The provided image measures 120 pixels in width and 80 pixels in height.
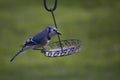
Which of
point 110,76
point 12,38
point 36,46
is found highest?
point 36,46

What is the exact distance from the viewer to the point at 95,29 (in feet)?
25.5

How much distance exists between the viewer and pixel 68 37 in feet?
24.5

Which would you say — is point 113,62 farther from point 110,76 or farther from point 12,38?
point 12,38

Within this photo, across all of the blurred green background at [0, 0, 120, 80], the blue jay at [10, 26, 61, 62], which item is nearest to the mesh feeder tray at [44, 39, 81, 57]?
the blue jay at [10, 26, 61, 62]

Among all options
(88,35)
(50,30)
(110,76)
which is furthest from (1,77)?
(50,30)

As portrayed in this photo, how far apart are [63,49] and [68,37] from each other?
13.1 ft

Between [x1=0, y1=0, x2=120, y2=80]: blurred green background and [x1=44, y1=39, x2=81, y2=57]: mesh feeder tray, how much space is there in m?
2.49

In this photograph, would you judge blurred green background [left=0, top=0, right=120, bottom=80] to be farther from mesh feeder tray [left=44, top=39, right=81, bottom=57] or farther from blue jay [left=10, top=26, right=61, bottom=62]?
blue jay [left=10, top=26, right=61, bottom=62]

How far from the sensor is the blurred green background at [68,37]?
643 centimetres

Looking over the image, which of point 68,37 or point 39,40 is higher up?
point 39,40

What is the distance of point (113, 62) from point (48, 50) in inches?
130

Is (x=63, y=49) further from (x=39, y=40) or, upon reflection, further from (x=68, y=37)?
(x=68, y=37)

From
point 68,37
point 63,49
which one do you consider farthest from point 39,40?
point 68,37

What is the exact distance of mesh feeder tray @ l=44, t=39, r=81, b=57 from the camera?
3393mm
